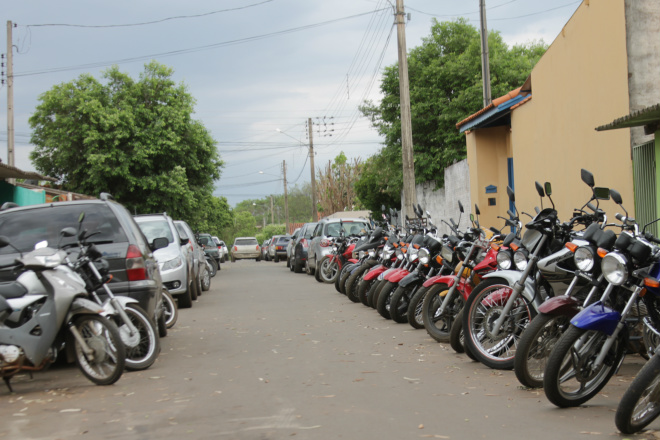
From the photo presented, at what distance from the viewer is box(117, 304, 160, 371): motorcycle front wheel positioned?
748cm

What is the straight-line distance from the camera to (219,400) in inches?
241

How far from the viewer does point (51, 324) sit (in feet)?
21.7

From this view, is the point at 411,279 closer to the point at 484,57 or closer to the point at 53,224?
the point at 53,224

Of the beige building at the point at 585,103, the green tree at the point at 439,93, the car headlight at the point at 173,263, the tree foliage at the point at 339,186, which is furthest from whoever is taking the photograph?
the tree foliage at the point at 339,186

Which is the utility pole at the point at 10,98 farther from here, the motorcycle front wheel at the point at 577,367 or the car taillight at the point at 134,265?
the motorcycle front wheel at the point at 577,367

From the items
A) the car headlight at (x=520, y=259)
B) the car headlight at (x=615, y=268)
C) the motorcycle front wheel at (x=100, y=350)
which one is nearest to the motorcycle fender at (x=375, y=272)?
the car headlight at (x=520, y=259)

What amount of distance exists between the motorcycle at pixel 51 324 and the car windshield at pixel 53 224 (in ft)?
3.58

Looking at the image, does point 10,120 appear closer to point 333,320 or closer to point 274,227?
point 333,320

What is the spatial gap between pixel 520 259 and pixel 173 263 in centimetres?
823

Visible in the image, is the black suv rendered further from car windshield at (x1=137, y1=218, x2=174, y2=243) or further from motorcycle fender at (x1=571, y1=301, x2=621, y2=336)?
car windshield at (x1=137, y1=218, x2=174, y2=243)

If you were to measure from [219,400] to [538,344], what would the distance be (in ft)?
8.53

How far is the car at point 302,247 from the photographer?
2562 cm

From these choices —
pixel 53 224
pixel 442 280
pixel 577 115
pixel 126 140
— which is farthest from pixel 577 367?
pixel 126 140

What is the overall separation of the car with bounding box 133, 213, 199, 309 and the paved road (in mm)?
3872
